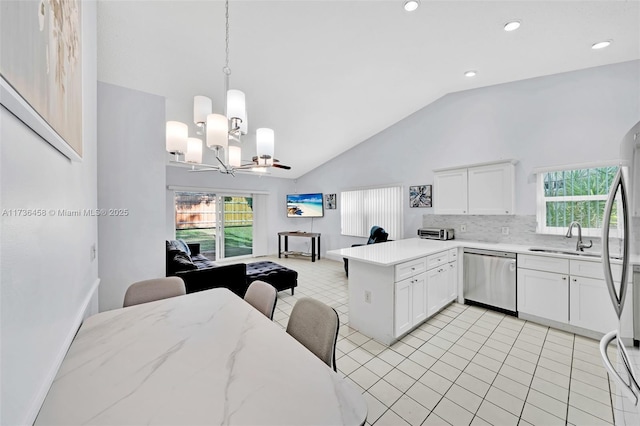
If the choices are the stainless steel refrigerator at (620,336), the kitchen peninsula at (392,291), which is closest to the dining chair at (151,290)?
the kitchen peninsula at (392,291)

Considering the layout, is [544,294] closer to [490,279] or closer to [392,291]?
[490,279]

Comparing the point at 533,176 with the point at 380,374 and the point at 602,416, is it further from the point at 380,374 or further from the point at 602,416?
the point at 380,374

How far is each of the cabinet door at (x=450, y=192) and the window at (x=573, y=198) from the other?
937 millimetres

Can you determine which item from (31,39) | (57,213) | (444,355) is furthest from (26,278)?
(444,355)

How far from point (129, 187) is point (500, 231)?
16.2 feet

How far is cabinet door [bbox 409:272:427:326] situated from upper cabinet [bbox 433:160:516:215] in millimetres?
1603

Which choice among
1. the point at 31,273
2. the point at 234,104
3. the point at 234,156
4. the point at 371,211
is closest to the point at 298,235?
the point at 371,211

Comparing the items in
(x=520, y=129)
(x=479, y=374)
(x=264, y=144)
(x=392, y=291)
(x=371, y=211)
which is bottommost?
(x=479, y=374)

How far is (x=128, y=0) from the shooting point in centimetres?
205

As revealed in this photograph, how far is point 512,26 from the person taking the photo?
8.11 ft

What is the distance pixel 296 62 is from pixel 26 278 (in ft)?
10.3

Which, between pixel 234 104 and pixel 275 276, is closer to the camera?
pixel 234 104

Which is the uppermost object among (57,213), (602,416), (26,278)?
(57,213)

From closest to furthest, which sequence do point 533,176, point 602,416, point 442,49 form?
point 602,416, point 442,49, point 533,176
